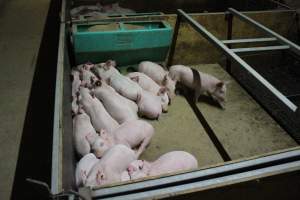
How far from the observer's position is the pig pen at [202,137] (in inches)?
35.0

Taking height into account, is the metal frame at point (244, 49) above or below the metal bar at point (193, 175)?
above

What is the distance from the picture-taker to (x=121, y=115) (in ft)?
6.00

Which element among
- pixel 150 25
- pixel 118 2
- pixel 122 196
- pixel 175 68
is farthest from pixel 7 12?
pixel 122 196

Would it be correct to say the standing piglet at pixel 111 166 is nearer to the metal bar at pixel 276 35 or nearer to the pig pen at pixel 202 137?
the pig pen at pixel 202 137

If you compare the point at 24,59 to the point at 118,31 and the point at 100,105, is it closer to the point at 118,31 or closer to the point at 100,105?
the point at 118,31

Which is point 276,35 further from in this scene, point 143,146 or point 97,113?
point 97,113

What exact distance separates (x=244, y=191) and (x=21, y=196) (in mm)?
1424

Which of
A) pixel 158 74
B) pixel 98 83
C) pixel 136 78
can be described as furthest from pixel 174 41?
pixel 98 83

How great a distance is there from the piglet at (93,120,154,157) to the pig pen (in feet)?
0.36

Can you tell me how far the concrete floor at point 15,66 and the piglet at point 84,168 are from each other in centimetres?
72

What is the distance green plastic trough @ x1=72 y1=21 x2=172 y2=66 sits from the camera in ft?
7.32

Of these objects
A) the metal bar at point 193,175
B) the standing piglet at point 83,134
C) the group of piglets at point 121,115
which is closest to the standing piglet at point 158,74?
the group of piglets at point 121,115

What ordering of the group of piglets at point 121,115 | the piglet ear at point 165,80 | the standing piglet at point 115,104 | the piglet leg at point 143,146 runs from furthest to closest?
the piglet ear at point 165,80, the standing piglet at point 115,104, the piglet leg at point 143,146, the group of piglets at point 121,115

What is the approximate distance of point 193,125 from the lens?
2.07 metres
